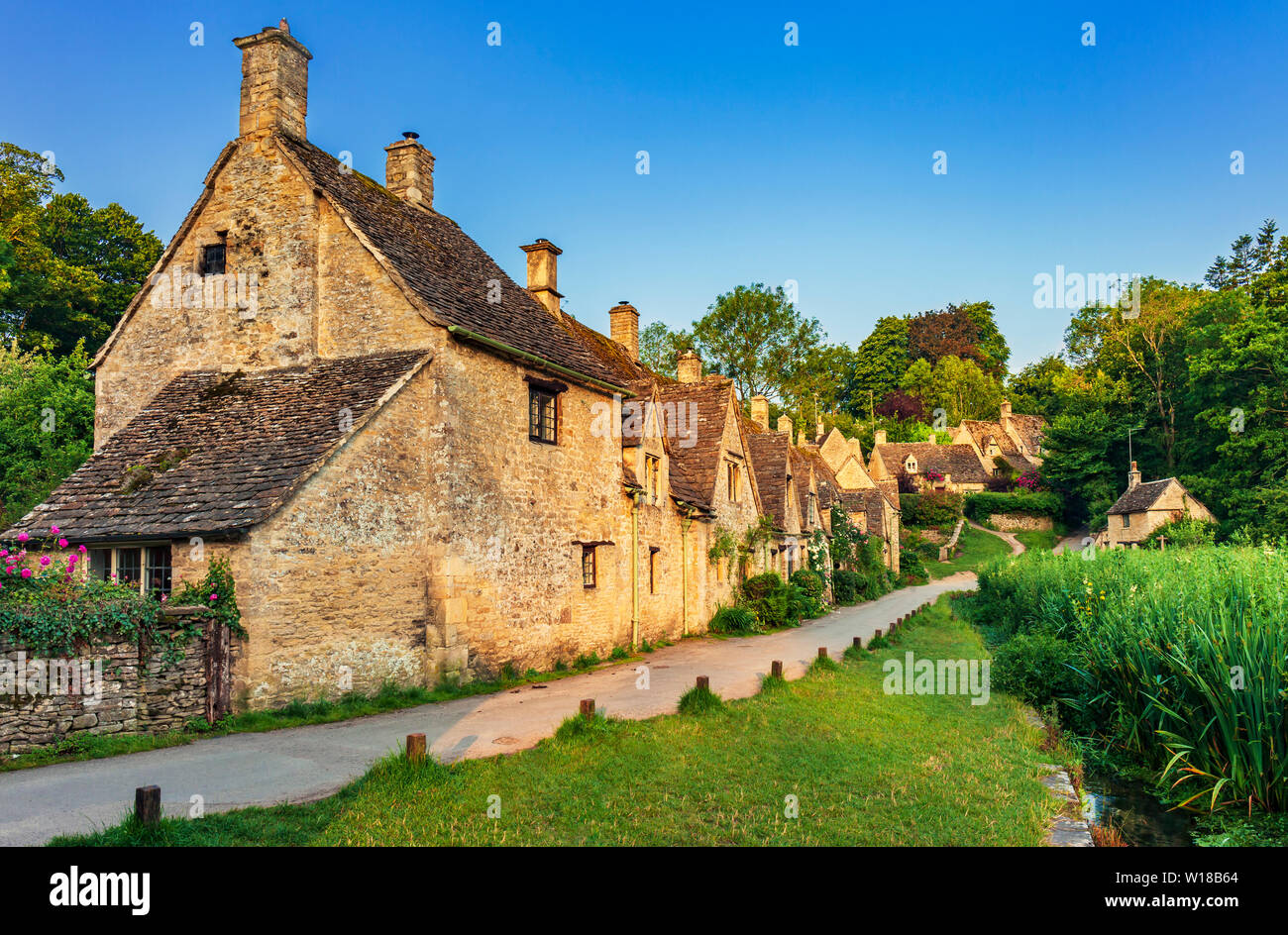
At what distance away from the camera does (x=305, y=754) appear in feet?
30.8

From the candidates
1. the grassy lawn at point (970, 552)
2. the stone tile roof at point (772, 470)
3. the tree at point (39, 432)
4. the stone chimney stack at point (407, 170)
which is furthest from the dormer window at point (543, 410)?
the grassy lawn at point (970, 552)

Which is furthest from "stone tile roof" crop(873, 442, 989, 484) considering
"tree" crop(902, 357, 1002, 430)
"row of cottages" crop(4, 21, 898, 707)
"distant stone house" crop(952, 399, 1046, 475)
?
"row of cottages" crop(4, 21, 898, 707)

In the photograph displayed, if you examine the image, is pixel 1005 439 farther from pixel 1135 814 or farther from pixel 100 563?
pixel 100 563

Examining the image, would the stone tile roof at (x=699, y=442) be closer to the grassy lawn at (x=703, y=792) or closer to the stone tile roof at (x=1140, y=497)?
the grassy lawn at (x=703, y=792)

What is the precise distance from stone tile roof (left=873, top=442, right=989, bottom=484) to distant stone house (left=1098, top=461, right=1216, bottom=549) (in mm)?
→ 20047

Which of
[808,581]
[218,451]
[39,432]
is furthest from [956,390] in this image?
[218,451]

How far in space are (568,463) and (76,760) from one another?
10.8m

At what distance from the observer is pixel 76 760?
29.8ft

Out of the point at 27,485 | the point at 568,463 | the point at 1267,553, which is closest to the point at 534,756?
the point at 568,463

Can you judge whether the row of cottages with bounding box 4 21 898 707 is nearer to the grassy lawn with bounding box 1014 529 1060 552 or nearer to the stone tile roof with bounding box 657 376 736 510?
the stone tile roof with bounding box 657 376 736 510

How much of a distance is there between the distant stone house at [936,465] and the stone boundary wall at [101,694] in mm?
65785

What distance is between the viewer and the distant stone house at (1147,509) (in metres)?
45.8
